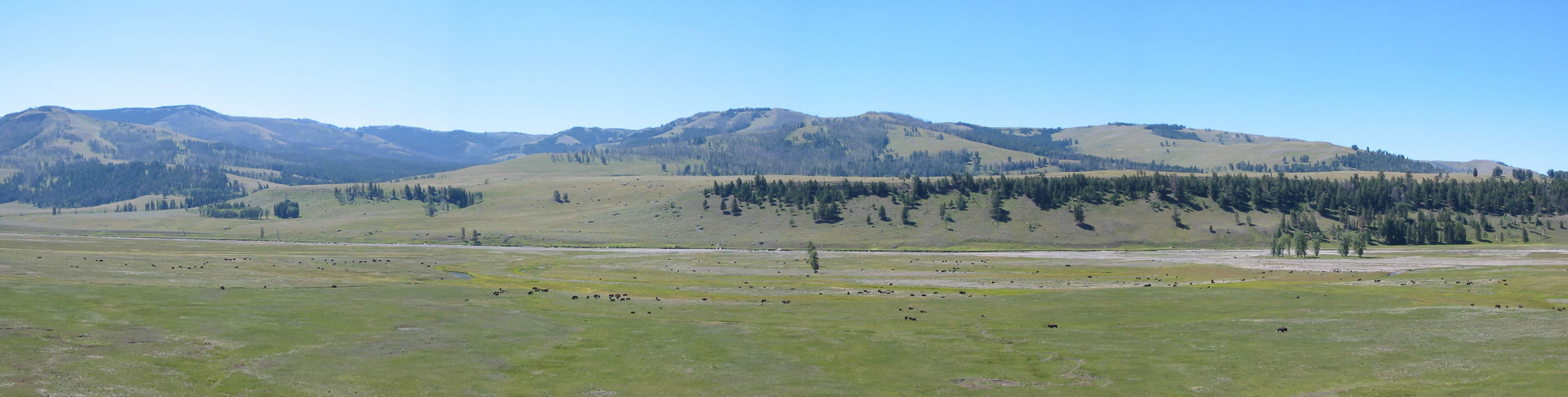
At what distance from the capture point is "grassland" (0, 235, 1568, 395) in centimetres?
3616

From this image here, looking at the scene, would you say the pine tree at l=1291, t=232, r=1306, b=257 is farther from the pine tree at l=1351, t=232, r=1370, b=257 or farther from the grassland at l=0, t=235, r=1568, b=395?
the grassland at l=0, t=235, r=1568, b=395

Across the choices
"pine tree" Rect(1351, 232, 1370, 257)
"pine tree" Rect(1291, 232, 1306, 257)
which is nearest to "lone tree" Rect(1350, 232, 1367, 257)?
"pine tree" Rect(1351, 232, 1370, 257)

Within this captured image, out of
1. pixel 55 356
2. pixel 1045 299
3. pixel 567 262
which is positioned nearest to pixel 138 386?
pixel 55 356

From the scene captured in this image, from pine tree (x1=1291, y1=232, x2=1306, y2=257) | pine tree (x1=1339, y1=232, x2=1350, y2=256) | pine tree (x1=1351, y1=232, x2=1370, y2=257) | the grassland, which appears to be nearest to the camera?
the grassland

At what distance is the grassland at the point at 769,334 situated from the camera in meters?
36.2

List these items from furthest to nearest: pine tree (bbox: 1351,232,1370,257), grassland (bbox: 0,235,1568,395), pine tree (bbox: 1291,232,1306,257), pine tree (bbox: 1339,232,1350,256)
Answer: pine tree (bbox: 1291,232,1306,257) → pine tree (bbox: 1351,232,1370,257) → pine tree (bbox: 1339,232,1350,256) → grassland (bbox: 0,235,1568,395)

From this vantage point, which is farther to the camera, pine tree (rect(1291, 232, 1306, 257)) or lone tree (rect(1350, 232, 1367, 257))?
pine tree (rect(1291, 232, 1306, 257))

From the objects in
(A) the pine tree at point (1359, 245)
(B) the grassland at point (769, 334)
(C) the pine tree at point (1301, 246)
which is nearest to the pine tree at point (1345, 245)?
(A) the pine tree at point (1359, 245)

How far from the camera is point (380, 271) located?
101375mm

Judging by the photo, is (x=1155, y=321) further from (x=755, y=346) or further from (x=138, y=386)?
(x=138, y=386)

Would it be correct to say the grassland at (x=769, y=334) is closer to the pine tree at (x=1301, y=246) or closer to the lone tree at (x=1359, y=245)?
the pine tree at (x=1301, y=246)

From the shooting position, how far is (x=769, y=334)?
51688 millimetres

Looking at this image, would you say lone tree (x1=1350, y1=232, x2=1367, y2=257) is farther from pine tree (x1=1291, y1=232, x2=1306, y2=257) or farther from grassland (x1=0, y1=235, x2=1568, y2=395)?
grassland (x1=0, y1=235, x2=1568, y2=395)

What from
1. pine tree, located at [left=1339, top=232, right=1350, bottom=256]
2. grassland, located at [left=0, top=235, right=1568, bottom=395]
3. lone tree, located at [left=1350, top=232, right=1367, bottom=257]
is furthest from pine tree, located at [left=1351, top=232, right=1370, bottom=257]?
grassland, located at [left=0, top=235, right=1568, bottom=395]
